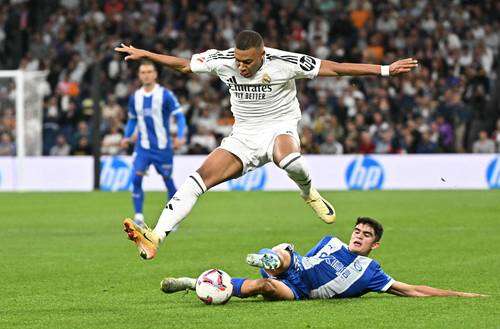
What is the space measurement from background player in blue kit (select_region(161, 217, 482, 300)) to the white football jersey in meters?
1.53

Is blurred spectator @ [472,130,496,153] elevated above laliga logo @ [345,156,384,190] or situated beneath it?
elevated above

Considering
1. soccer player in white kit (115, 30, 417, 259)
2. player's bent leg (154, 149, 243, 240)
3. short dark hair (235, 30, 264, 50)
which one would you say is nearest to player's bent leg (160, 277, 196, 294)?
player's bent leg (154, 149, 243, 240)

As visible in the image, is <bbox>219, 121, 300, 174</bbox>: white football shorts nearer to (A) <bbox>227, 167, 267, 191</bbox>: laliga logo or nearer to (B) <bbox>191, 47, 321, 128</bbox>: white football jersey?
(B) <bbox>191, 47, 321, 128</bbox>: white football jersey

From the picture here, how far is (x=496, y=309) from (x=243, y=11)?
75.4ft

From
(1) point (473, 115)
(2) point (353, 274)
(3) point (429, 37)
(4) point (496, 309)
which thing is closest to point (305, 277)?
(2) point (353, 274)

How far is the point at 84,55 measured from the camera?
102ft

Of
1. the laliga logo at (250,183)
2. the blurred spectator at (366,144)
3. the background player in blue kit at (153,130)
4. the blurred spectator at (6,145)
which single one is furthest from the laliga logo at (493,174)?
the blurred spectator at (6,145)

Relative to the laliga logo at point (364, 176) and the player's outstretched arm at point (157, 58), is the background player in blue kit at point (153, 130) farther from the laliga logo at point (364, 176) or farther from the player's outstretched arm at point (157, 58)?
the laliga logo at point (364, 176)

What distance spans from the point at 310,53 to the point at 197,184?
65.3 feet

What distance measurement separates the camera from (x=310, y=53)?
29.6m

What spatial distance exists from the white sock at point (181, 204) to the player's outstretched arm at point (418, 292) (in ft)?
6.17

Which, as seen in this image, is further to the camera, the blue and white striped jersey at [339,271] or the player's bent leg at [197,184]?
the player's bent leg at [197,184]

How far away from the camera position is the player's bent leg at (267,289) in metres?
Answer: 9.27

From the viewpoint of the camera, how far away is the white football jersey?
33.6 ft
